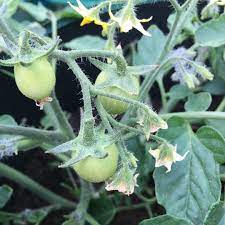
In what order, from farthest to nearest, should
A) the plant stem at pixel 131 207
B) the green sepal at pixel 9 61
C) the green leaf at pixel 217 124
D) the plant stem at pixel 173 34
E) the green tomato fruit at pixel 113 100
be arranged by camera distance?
1. the plant stem at pixel 131 207
2. the green leaf at pixel 217 124
3. the plant stem at pixel 173 34
4. the green tomato fruit at pixel 113 100
5. the green sepal at pixel 9 61

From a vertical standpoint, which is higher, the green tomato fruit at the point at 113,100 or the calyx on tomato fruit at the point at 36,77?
the calyx on tomato fruit at the point at 36,77

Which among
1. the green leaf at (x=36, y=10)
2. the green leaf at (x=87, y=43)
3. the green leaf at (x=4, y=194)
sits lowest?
the green leaf at (x=4, y=194)

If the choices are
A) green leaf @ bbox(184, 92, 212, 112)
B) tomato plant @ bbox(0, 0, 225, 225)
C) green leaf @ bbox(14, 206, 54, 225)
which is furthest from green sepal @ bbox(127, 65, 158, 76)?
green leaf @ bbox(14, 206, 54, 225)

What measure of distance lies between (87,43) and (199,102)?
326mm

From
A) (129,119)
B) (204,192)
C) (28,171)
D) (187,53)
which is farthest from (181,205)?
(28,171)

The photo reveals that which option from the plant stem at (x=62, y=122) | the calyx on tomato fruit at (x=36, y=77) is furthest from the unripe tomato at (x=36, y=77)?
the plant stem at (x=62, y=122)

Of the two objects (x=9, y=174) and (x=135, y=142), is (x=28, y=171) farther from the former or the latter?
(x=135, y=142)

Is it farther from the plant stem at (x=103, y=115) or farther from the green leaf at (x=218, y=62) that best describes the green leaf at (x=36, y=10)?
the plant stem at (x=103, y=115)

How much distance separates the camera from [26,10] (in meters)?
1.27

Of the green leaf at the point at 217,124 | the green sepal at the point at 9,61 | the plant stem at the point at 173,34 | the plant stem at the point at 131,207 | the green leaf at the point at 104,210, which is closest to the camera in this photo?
the green sepal at the point at 9,61

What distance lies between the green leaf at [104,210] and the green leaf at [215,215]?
1.14 ft

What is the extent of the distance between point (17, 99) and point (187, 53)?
17.7 inches

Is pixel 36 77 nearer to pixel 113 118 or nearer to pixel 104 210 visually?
pixel 113 118

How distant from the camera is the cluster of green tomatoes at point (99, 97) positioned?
2.25 ft
